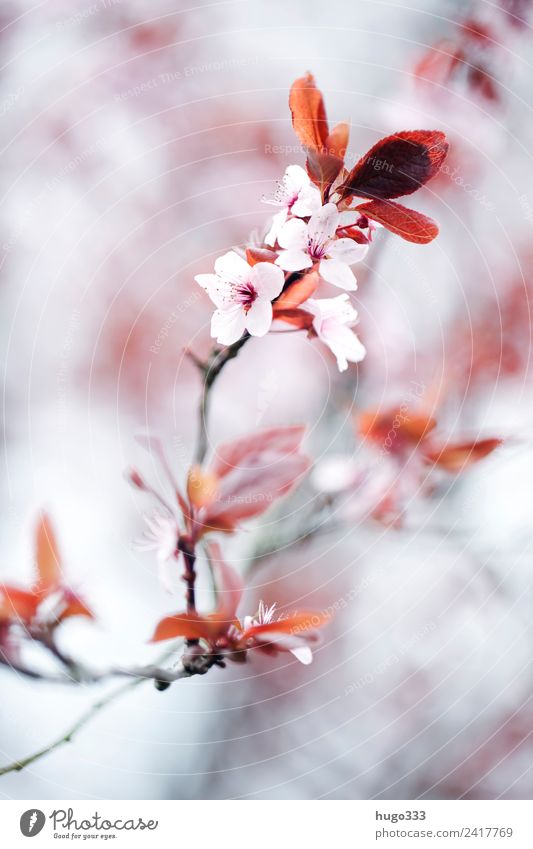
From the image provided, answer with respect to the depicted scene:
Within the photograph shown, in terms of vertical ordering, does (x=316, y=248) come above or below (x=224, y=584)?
above

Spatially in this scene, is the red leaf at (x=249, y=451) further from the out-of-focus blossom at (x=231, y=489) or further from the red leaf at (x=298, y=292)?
the red leaf at (x=298, y=292)

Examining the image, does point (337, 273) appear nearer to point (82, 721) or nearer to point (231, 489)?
point (231, 489)

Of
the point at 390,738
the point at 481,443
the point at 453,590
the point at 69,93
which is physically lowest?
the point at 390,738

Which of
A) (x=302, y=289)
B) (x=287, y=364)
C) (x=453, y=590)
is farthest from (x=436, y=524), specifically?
(x=302, y=289)

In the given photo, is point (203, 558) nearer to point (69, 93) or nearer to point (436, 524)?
point (436, 524)
